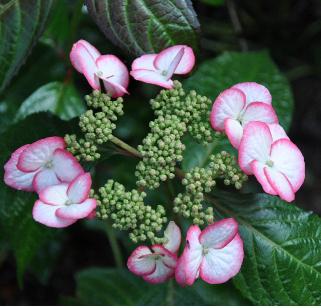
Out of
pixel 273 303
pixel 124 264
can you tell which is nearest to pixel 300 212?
pixel 273 303

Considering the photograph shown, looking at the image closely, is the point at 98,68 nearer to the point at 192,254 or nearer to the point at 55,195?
the point at 55,195

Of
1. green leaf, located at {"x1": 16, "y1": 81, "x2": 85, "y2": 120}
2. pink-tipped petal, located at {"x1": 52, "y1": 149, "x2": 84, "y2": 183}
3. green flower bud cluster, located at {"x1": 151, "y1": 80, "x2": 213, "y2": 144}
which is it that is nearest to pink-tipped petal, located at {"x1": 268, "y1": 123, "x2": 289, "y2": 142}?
green flower bud cluster, located at {"x1": 151, "y1": 80, "x2": 213, "y2": 144}

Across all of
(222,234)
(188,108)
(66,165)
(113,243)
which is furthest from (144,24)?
(113,243)

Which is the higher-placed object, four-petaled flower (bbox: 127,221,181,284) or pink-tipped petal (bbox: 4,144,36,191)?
pink-tipped petal (bbox: 4,144,36,191)

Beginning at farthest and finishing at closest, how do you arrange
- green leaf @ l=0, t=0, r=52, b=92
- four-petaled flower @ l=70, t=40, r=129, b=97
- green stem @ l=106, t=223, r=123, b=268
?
green stem @ l=106, t=223, r=123, b=268 → green leaf @ l=0, t=0, r=52, b=92 → four-petaled flower @ l=70, t=40, r=129, b=97

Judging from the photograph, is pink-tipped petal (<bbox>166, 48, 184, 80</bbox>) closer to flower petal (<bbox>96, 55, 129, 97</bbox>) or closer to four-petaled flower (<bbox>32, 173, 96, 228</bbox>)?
flower petal (<bbox>96, 55, 129, 97</bbox>)

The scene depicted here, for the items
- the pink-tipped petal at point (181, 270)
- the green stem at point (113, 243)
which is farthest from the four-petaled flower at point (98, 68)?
the green stem at point (113, 243)

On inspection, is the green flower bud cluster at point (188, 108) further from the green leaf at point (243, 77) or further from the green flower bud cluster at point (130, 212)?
the green leaf at point (243, 77)
